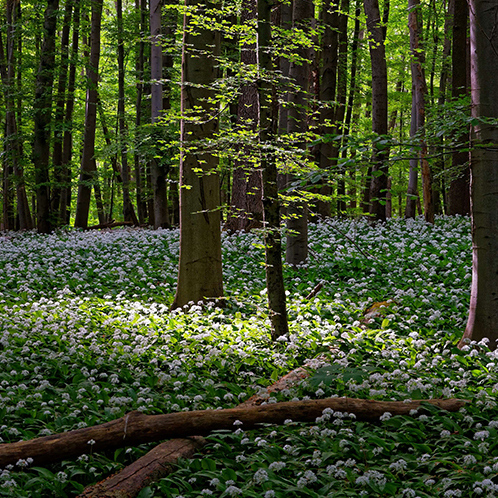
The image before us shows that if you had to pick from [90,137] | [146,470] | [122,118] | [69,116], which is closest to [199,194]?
[146,470]

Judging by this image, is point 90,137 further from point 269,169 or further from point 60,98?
point 269,169

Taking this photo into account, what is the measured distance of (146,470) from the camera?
→ 12.0 feet

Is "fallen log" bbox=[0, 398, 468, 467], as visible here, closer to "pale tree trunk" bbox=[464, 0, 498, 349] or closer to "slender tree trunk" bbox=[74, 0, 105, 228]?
"pale tree trunk" bbox=[464, 0, 498, 349]

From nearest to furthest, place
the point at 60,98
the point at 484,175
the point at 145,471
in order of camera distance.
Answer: the point at 145,471
the point at 484,175
the point at 60,98

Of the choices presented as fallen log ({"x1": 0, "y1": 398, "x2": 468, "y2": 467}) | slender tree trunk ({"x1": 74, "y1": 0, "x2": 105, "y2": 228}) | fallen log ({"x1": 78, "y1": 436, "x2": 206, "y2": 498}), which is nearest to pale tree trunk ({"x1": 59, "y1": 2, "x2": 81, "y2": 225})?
slender tree trunk ({"x1": 74, "y1": 0, "x2": 105, "y2": 228})

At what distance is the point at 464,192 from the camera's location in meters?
15.5

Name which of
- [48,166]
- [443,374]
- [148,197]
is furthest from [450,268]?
[148,197]

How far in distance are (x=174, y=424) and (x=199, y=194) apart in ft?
14.9

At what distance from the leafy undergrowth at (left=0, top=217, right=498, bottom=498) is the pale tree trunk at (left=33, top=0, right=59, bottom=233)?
4558 millimetres

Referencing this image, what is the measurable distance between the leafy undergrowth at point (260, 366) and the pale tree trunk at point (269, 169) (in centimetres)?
43

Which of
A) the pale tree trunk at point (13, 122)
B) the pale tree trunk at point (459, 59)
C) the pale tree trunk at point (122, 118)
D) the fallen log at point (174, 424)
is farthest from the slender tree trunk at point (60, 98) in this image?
the fallen log at point (174, 424)

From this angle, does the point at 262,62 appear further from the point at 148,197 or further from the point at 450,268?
the point at 148,197

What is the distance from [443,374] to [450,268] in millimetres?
4580

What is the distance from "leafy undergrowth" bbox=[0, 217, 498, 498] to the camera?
3635 mm
